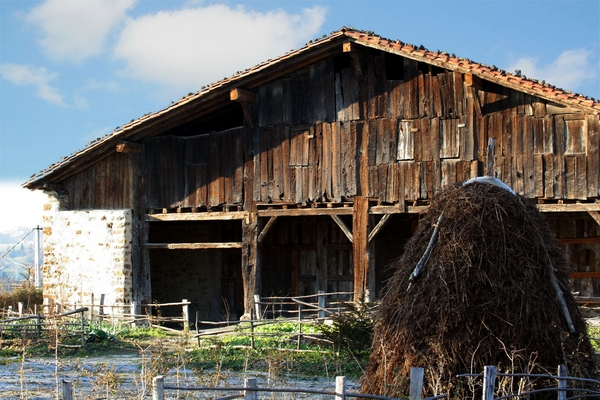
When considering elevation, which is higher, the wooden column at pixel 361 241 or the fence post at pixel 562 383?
the wooden column at pixel 361 241

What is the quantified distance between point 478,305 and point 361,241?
8.78m

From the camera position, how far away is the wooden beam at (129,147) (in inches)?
703

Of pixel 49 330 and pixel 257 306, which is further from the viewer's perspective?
pixel 257 306

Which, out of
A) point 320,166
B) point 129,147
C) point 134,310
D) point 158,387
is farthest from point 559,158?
point 158,387

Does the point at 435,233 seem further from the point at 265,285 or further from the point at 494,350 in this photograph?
the point at 265,285

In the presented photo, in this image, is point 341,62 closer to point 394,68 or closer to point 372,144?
point 394,68

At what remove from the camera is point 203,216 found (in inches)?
695

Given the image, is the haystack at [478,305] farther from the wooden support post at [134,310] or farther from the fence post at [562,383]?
the wooden support post at [134,310]

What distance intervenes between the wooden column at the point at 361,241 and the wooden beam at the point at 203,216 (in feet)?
8.79

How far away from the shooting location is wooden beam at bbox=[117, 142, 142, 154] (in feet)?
58.6

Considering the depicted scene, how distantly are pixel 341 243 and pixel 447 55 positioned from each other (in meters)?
6.20

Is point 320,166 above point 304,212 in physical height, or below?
above

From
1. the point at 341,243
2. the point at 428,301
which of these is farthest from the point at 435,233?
the point at 341,243

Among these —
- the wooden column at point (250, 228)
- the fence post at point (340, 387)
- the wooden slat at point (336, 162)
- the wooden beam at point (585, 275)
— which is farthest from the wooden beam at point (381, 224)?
the fence post at point (340, 387)
